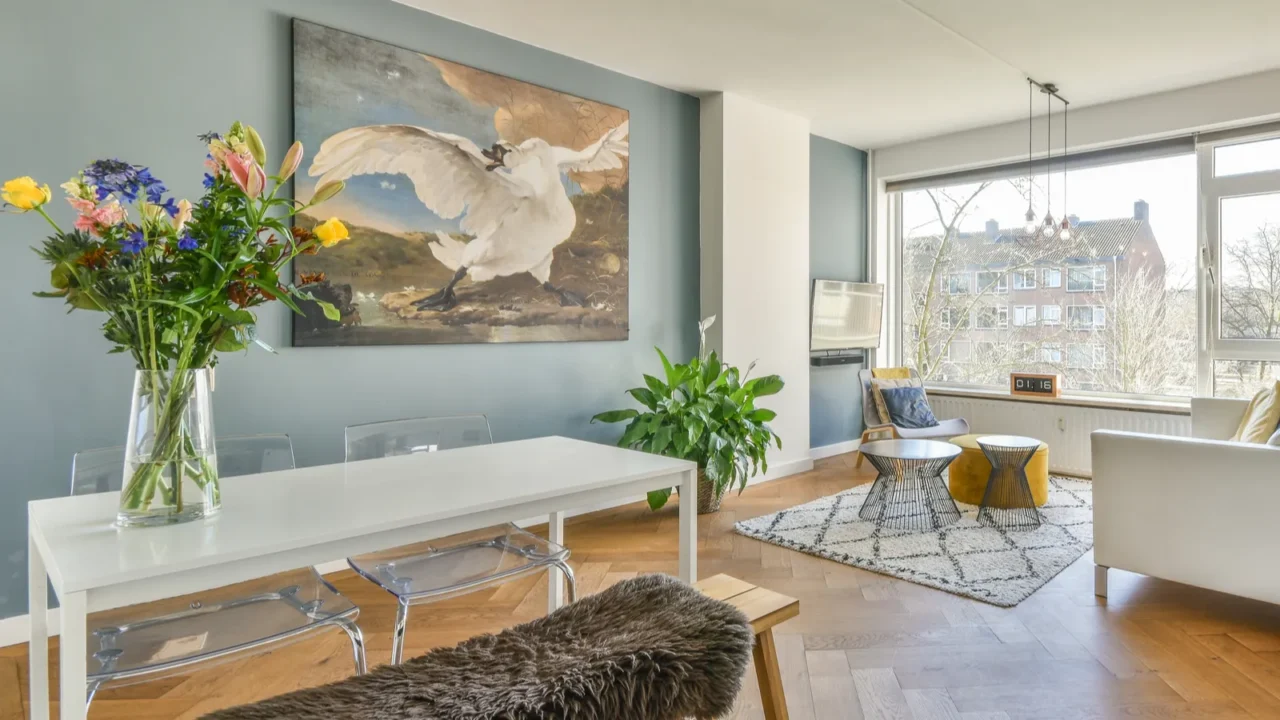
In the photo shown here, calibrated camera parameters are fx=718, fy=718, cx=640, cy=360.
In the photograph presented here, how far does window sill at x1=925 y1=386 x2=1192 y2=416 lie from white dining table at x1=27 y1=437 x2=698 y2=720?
415 cm

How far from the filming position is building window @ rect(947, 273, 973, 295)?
5.84 m

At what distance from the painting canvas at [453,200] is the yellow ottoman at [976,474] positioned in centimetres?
213

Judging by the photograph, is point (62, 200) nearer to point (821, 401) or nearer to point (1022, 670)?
point (1022, 670)

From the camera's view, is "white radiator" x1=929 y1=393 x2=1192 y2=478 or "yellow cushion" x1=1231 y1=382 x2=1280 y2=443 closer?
"yellow cushion" x1=1231 y1=382 x2=1280 y2=443

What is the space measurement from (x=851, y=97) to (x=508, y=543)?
3.86 metres

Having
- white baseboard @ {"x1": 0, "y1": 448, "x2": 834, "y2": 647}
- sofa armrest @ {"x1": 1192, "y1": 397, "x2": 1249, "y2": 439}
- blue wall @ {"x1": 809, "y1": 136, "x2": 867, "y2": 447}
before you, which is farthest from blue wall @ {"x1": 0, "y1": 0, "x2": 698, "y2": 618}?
sofa armrest @ {"x1": 1192, "y1": 397, "x2": 1249, "y2": 439}

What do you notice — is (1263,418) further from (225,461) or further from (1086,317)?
(225,461)

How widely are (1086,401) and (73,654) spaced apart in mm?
5571

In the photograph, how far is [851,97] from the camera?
4.73m

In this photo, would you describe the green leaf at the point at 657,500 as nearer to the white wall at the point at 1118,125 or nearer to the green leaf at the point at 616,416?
the green leaf at the point at 616,416

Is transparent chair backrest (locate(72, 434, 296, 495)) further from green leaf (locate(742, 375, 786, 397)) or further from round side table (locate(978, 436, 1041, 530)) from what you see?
round side table (locate(978, 436, 1041, 530))

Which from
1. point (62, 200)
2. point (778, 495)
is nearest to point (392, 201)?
point (62, 200)

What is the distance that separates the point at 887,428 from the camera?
16.5 ft

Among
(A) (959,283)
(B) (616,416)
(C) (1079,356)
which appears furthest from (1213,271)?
(B) (616,416)
